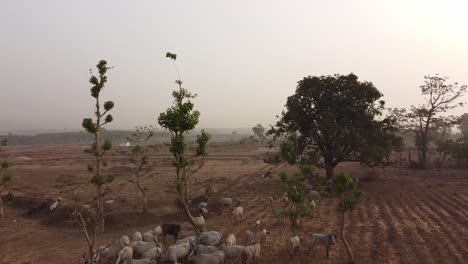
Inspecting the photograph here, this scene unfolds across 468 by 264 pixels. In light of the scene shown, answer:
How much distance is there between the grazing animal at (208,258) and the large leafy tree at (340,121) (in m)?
17.0

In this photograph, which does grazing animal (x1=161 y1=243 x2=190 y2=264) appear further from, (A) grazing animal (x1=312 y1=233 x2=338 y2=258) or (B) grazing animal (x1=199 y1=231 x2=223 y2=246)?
(A) grazing animal (x1=312 y1=233 x2=338 y2=258)

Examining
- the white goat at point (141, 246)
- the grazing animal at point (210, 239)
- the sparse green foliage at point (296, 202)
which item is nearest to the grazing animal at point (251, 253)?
the grazing animal at point (210, 239)

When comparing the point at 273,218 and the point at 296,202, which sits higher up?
the point at 296,202

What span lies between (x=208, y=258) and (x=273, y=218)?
8.76 m

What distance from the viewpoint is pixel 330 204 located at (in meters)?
25.9

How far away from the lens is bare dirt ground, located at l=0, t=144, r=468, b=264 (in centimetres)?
1662

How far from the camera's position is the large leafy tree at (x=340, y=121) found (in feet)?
97.6

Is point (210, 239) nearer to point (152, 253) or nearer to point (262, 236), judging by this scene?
point (152, 253)

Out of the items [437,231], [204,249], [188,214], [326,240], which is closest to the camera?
[204,249]

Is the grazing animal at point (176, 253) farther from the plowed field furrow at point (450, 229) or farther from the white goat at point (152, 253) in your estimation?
the plowed field furrow at point (450, 229)

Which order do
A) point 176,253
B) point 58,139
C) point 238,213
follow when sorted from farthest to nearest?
point 58,139
point 238,213
point 176,253

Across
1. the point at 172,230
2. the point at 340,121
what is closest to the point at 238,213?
the point at 172,230

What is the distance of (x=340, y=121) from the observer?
30.5m

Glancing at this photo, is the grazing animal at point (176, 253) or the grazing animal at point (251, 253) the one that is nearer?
the grazing animal at point (176, 253)
